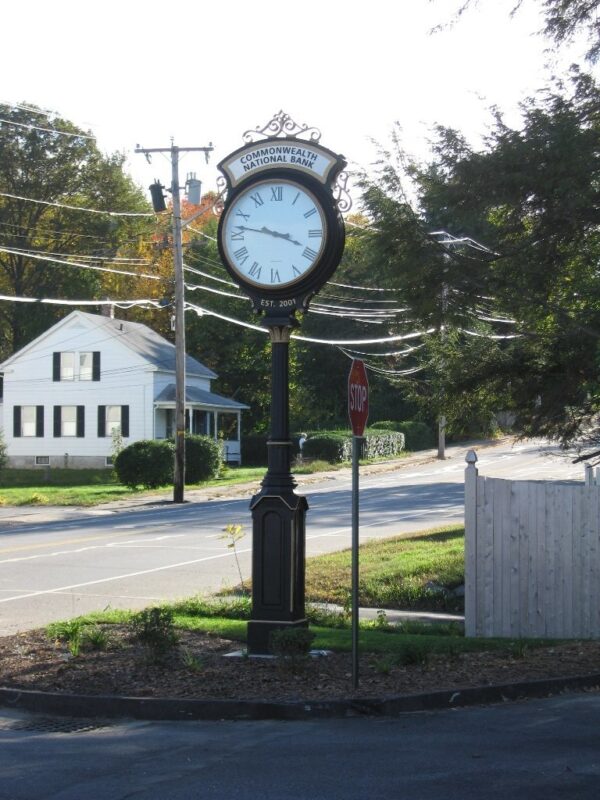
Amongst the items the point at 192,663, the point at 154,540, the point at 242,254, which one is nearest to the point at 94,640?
the point at 192,663

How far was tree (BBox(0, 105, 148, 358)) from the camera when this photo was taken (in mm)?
65625

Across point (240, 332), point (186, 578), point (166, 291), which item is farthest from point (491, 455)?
point (186, 578)

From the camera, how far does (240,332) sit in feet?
220

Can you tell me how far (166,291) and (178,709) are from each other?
59942mm

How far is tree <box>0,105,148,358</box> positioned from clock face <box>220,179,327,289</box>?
55669 mm

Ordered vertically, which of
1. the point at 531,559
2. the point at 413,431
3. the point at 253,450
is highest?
the point at 413,431

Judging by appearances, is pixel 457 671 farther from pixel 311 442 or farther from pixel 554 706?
pixel 311 442

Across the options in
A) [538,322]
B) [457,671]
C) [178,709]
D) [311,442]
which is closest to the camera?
[178,709]

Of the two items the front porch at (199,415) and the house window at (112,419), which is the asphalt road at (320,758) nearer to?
the front porch at (199,415)

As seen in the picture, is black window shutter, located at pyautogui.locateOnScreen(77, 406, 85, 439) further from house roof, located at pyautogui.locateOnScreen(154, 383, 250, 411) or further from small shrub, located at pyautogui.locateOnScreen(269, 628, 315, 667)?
small shrub, located at pyautogui.locateOnScreen(269, 628, 315, 667)

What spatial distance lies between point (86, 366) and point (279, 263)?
149 ft

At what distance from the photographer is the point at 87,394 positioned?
54531 mm

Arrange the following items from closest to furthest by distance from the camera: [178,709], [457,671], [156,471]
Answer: [178,709] → [457,671] → [156,471]

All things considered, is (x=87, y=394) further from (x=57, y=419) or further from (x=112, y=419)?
(x=57, y=419)
